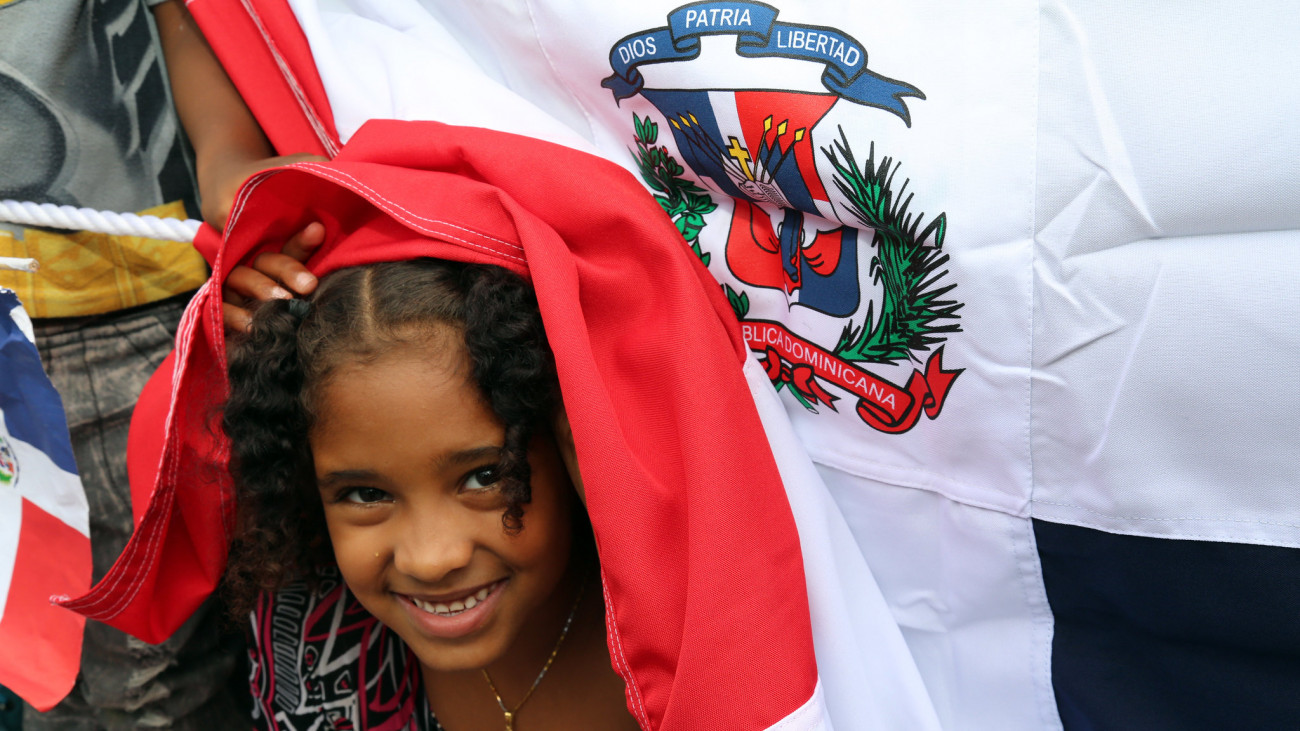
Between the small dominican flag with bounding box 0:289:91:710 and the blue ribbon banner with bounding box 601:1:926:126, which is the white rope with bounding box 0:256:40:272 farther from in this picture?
the blue ribbon banner with bounding box 601:1:926:126

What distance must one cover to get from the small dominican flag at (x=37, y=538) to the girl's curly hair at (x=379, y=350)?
0.19 m

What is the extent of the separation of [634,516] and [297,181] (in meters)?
0.47

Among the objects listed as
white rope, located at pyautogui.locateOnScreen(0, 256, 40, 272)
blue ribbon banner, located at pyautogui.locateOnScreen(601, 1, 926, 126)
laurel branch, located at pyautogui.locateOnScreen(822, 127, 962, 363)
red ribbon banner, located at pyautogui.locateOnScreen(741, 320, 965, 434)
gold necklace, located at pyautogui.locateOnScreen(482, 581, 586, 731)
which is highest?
blue ribbon banner, located at pyautogui.locateOnScreen(601, 1, 926, 126)

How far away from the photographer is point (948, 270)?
2.45ft

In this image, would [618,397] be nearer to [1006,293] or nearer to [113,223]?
[1006,293]

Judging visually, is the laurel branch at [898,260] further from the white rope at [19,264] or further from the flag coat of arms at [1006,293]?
the white rope at [19,264]

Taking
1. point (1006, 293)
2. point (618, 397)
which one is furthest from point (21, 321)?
point (1006, 293)

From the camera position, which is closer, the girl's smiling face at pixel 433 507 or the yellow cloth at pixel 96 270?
the girl's smiling face at pixel 433 507

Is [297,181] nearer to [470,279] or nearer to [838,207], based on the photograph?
[470,279]

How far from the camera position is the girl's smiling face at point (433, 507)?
83cm

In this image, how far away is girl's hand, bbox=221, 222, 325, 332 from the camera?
89cm

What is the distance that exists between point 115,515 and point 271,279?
0.41 metres

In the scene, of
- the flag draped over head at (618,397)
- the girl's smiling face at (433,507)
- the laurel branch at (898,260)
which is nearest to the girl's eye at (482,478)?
the girl's smiling face at (433,507)

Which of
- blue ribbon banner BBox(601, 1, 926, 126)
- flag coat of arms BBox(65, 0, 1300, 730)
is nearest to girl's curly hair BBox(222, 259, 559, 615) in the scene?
flag coat of arms BBox(65, 0, 1300, 730)
